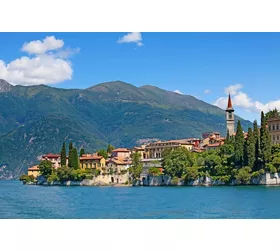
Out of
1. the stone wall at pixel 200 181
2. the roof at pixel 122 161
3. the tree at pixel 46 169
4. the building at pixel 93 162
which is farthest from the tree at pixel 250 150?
the tree at pixel 46 169

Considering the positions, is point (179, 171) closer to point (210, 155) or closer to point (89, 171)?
point (210, 155)

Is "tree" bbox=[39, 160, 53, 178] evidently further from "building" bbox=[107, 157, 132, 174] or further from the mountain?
the mountain

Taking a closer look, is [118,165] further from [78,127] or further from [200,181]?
[78,127]

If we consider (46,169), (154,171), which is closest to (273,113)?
(154,171)

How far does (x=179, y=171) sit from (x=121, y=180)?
733 cm

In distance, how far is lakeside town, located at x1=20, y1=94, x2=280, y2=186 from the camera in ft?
126

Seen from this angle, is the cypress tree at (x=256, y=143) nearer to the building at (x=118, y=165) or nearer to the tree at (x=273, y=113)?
the tree at (x=273, y=113)

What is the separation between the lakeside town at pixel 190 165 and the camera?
38434 millimetres

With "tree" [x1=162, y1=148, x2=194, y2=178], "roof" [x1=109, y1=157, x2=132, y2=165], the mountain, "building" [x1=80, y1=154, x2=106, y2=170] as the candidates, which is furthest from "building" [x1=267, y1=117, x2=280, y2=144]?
the mountain

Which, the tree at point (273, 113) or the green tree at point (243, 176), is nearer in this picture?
the green tree at point (243, 176)
